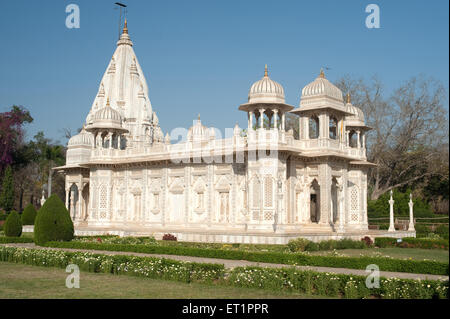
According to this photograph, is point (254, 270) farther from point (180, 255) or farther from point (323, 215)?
point (323, 215)

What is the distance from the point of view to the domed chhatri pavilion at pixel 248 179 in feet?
78.7

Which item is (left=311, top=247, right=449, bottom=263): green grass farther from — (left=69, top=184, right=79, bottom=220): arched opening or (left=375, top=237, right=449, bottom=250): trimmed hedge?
(left=69, top=184, right=79, bottom=220): arched opening

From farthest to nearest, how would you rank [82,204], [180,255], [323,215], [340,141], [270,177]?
[82,204] → [340,141] → [323,215] → [270,177] → [180,255]

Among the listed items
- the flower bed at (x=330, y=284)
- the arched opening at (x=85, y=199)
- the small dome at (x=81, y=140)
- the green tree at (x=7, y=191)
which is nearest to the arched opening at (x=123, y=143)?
the small dome at (x=81, y=140)

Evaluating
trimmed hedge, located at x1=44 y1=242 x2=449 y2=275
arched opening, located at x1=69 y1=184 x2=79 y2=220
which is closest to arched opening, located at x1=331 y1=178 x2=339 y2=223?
trimmed hedge, located at x1=44 y1=242 x2=449 y2=275

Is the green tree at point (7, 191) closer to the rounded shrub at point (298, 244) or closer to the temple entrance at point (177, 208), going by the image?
the temple entrance at point (177, 208)

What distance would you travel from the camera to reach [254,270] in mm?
11672

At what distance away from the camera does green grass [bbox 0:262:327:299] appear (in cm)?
1034

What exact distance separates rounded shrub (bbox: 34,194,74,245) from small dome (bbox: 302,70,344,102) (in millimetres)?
13076

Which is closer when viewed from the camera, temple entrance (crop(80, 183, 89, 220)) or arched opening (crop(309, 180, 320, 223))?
arched opening (crop(309, 180, 320, 223))

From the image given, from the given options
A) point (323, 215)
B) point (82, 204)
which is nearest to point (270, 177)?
point (323, 215)

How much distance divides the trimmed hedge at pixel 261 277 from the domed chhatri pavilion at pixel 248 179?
9163 millimetres

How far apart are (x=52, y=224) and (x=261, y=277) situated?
Result: 41.5ft
